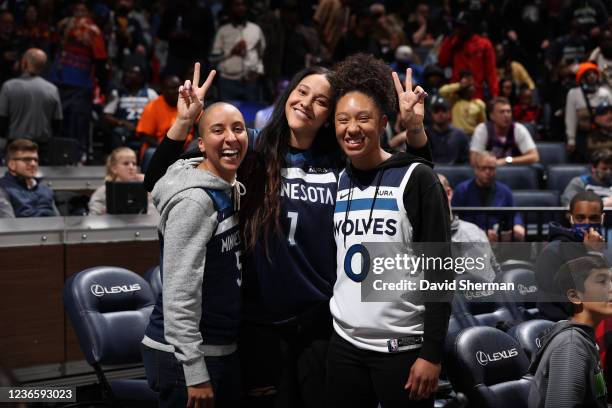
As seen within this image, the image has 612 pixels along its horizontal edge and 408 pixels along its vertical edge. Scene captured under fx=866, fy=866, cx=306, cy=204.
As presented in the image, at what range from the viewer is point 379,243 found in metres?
2.84

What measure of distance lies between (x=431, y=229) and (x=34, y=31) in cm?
863

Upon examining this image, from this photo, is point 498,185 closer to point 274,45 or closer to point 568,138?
point 568,138

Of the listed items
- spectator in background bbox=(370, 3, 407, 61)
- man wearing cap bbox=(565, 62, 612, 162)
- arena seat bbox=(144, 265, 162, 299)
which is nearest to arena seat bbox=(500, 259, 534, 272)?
arena seat bbox=(144, 265, 162, 299)

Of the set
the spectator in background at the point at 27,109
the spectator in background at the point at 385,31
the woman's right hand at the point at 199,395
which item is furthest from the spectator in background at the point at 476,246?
the spectator in background at the point at 385,31

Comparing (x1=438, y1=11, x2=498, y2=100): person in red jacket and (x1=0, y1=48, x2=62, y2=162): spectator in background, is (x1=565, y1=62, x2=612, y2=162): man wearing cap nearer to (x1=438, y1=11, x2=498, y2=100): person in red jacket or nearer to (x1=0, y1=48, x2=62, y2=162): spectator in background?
(x1=438, y1=11, x2=498, y2=100): person in red jacket

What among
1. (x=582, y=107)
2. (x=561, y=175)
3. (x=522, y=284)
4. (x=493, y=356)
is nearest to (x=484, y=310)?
(x=522, y=284)

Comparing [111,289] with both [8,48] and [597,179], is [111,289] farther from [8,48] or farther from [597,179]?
[8,48]

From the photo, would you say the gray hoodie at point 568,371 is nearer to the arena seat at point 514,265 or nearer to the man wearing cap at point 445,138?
the arena seat at point 514,265

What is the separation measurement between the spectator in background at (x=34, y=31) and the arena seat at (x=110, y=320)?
6.48 metres

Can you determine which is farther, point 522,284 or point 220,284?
point 522,284

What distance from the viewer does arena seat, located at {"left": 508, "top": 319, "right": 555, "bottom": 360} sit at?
4.18 metres

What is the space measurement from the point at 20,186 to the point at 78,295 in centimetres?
247

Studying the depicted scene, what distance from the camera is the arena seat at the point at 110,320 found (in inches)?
166

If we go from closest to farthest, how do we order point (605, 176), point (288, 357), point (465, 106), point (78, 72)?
point (288, 357) < point (605, 176) < point (78, 72) < point (465, 106)
